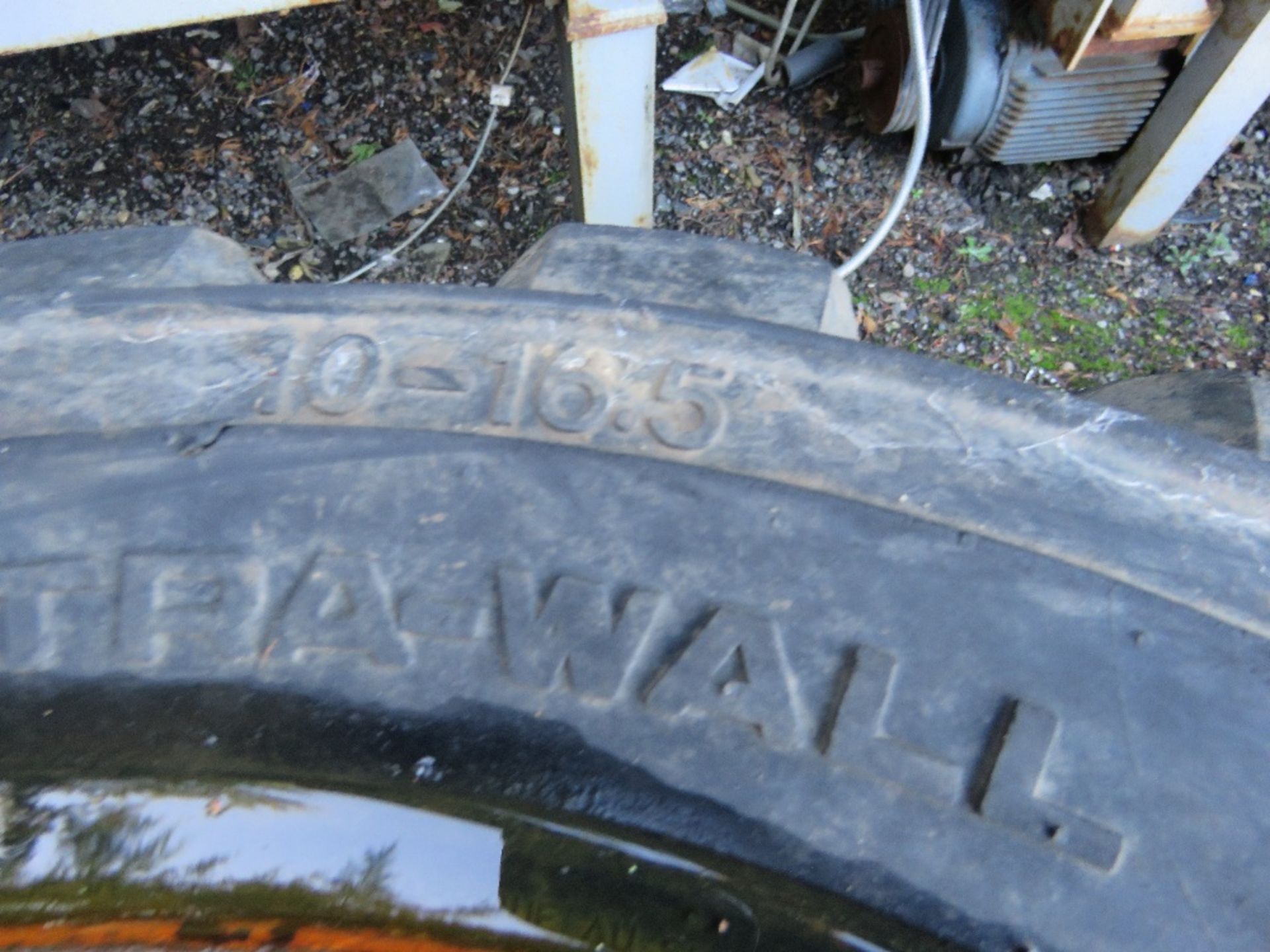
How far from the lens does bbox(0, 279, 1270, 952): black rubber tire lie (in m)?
0.73

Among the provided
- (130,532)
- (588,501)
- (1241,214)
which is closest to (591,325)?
(588,501)

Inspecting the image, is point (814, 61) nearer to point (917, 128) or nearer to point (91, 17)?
point (917, 128)

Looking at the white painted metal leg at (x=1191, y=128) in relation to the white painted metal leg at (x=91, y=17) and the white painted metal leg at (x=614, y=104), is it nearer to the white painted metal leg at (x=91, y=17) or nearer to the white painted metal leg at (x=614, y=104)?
the white painted metal leg at (x=614, y=104)

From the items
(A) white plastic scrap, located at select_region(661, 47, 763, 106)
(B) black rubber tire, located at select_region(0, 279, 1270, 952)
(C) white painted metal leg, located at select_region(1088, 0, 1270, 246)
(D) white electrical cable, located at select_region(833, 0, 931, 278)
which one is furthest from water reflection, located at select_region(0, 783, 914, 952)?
(A) white plastic scrap, located at select_region(661, 47, 763, 106)

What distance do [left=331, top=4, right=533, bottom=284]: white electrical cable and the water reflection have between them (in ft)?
5.70

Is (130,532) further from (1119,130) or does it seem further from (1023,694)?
(1119,130)

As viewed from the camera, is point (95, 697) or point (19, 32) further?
point (19, 32)

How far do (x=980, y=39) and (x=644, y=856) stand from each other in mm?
2048

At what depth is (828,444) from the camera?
33.6 inches

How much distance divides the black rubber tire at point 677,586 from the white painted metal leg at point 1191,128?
4.80 feet

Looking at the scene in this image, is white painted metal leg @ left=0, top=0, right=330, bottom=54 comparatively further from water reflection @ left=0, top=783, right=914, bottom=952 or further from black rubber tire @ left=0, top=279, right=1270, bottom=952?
water reflection @ left=0, top=783, right=914, bottom=952

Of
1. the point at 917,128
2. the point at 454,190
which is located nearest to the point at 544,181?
→ the point at 454,190

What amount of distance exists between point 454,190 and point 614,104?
2.52 feet

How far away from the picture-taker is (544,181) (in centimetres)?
250
